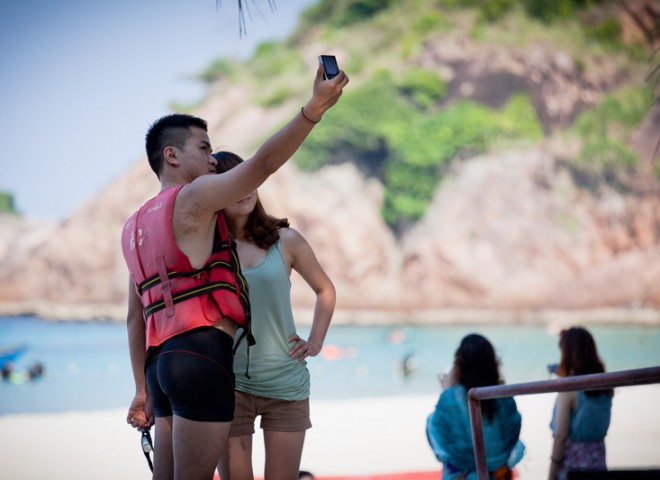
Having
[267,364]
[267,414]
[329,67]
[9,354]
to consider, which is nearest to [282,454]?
[267,414]

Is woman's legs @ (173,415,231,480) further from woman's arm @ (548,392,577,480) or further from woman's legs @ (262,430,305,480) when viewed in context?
woman's arm @ (548,392,577,480)

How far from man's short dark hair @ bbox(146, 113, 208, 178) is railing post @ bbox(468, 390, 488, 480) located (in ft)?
3.56

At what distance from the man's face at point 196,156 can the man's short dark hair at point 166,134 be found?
0.02 meters

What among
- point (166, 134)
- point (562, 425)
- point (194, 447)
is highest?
point (166, 134)

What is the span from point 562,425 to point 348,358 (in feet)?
78.4

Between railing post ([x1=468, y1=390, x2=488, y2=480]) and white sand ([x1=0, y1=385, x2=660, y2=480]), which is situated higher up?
white sand ([x1=0, y1=385, x2=660, y2=480])

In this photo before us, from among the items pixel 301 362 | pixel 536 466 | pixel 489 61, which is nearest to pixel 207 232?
pixel 301 362

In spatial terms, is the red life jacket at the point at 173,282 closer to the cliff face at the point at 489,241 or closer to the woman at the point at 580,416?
the woman at the point at 580,416

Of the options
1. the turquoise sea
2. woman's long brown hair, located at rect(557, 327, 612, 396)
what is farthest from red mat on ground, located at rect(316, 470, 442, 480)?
the turquoise sea

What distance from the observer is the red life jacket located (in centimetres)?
225

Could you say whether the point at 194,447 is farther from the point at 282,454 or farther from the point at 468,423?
the point at 468,423

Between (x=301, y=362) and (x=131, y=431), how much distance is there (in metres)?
6.47

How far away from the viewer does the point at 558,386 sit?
226cm

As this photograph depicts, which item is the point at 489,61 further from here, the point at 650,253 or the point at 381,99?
the point at 650,253
